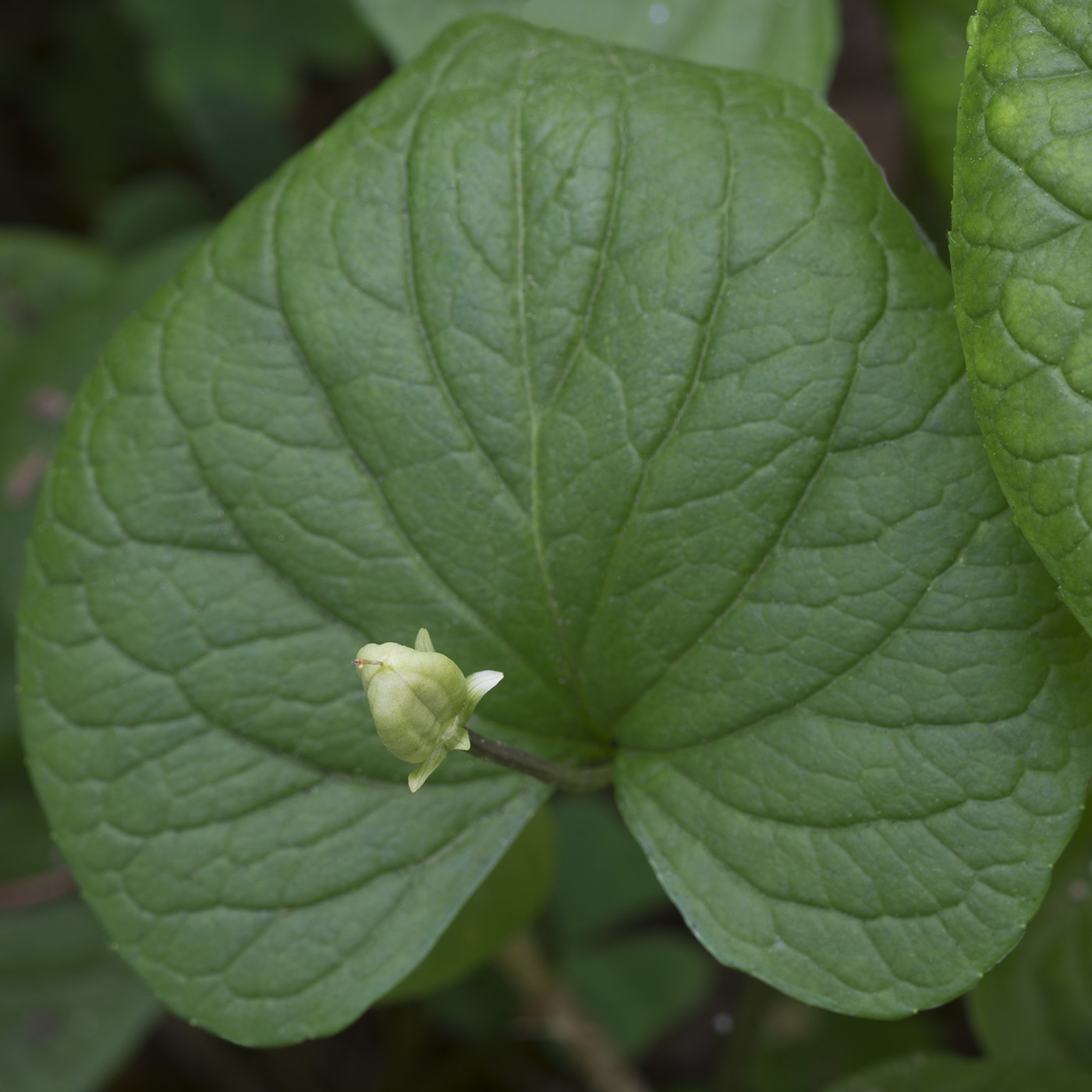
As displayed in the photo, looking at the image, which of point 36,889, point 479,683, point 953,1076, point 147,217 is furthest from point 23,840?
point 953,1076

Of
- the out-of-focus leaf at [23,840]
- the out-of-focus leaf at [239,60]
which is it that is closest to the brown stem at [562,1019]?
the out-of-focus leaf at [23,840]

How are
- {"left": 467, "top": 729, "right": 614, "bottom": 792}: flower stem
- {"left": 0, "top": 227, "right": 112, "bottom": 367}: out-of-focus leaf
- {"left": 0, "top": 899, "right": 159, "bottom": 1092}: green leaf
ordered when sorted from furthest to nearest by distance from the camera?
{"left": 0, "top": 227, "right": 112, "bottom": 367}: out-of-focus leaf < {"left": 0, "top": 899, "right": 159, "bottom": 1092}: green leaf < {"left": 467, "top": 729, "right": 614, "bottom": 792}: flower stem

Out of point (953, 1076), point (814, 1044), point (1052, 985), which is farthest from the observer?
point (814, 1044)

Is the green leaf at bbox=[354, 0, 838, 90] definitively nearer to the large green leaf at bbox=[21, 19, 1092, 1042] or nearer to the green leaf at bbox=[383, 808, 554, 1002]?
the large green leaf at bbox=[21, 19, 1092, 1042]

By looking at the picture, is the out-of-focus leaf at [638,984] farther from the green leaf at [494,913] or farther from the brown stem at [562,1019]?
the green leaf at [494,913]

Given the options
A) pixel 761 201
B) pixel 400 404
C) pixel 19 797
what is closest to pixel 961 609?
pixel 761 201

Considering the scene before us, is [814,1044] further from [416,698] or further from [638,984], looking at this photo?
[416,698]

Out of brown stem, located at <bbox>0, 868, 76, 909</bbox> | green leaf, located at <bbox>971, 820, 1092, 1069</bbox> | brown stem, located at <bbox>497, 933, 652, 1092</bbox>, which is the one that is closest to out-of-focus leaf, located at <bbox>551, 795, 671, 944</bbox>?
brown stem, located at <bbox>497, 933, 652, 1092</bbox>
